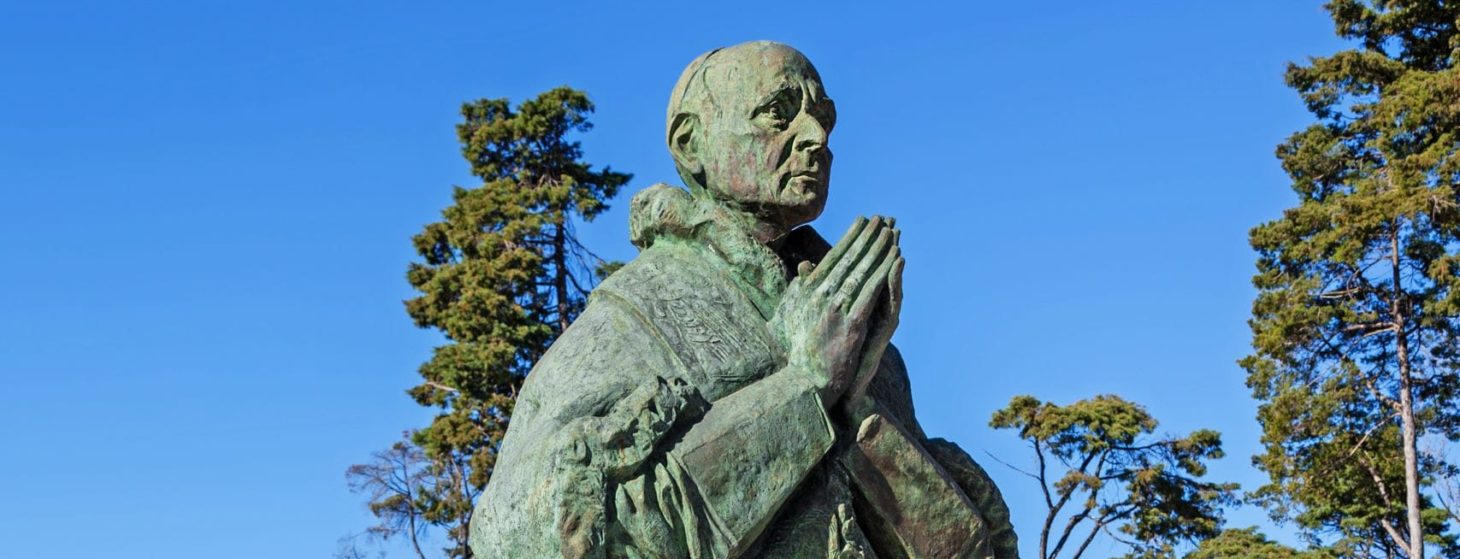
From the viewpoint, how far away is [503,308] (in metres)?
25.8

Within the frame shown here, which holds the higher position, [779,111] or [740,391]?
[779,111]

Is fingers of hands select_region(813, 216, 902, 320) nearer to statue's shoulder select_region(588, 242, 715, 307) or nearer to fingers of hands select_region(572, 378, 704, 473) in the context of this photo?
statue's shoulder select_region(588, 242, 715, 307)

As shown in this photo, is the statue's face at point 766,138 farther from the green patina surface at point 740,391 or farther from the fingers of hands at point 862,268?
the fingers of hands at point 862,268

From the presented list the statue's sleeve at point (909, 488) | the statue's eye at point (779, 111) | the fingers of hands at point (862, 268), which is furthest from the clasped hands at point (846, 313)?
the statue's eye at point (779, 111)

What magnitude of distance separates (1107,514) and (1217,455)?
2292 mm

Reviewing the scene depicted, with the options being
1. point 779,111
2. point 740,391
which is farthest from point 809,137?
point 740,391

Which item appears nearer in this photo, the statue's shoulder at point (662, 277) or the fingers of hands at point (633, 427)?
the fingers of hands at point (633, 427)

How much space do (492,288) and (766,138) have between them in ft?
69.1

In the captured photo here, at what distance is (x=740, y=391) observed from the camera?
5.06 metres

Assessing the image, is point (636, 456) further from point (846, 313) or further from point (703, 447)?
point (846, 313)

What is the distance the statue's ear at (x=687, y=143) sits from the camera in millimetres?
5570

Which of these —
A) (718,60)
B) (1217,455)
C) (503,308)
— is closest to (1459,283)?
(1217,455)

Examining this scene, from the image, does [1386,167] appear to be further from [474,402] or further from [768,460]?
[768,460]

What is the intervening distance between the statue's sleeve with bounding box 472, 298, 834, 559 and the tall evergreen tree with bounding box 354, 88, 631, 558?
20.2m
